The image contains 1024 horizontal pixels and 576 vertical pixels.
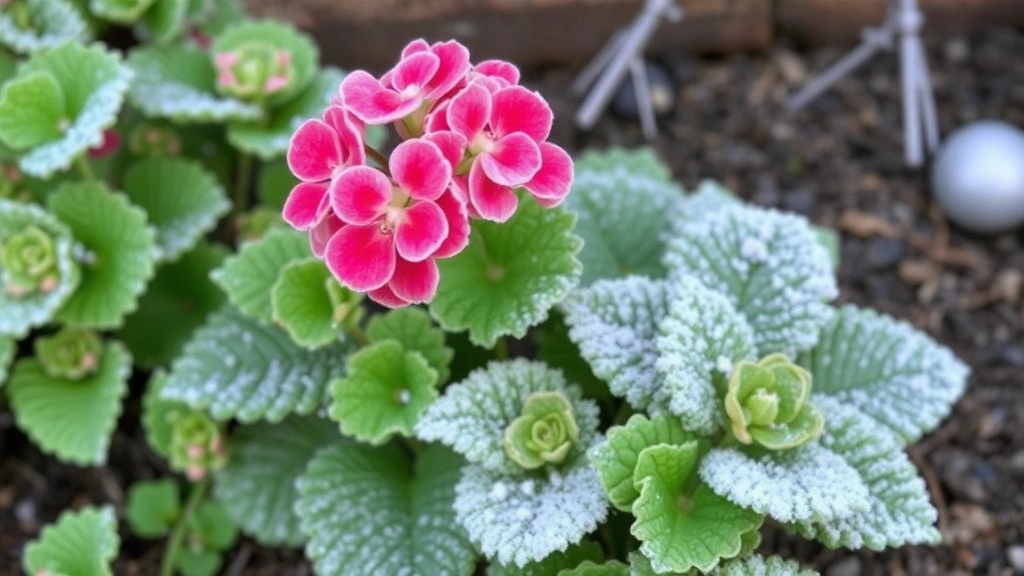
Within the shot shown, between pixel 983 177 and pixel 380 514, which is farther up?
pixel 983 177

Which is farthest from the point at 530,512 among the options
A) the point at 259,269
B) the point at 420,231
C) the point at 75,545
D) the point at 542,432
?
the point at 75,545

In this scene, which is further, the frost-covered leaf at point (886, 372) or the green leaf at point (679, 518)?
the frost-covered leaf at point (886, 372)

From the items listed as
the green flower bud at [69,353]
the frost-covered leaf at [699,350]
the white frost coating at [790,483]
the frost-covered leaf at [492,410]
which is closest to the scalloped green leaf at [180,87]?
the green flower bud at [69,353]

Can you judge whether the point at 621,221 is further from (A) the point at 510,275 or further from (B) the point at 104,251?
(B) the point at 104,251

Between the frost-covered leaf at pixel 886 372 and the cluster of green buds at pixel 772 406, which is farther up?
the cluster of green buds at pixel 772 406

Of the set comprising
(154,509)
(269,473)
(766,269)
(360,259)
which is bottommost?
(154,509)

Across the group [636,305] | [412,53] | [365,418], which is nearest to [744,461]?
[636,305]

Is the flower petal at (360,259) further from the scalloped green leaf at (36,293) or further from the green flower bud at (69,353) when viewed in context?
the green flower bud at (69,353)
